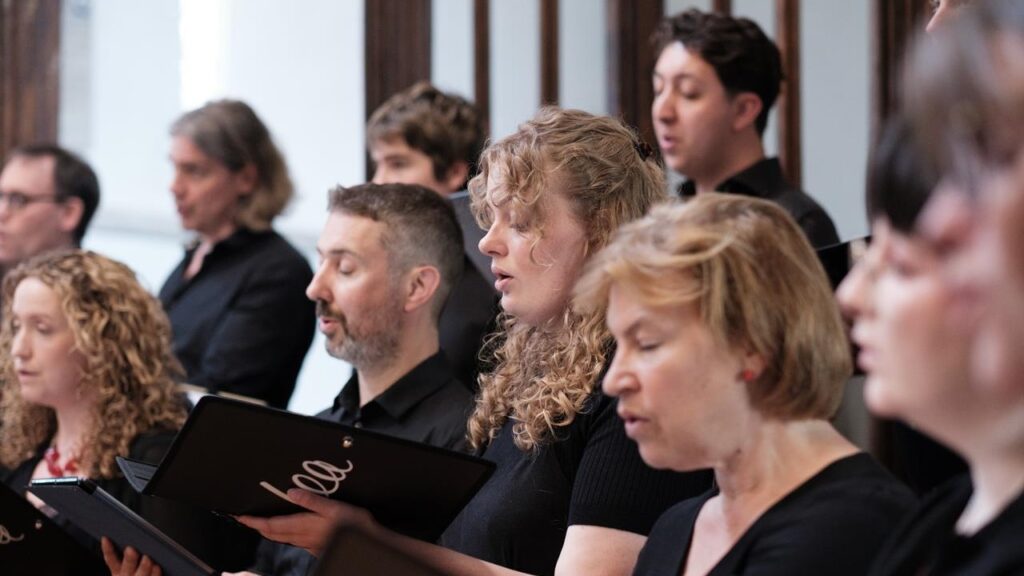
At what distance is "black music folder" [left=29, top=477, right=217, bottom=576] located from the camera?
239 centimetres

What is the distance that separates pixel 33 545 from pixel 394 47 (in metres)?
2.21

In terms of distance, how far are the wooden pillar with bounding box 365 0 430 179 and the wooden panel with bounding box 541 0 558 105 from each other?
0.35 m

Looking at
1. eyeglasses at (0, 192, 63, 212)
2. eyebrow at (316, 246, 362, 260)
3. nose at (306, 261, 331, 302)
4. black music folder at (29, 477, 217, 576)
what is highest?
eyebrow at (316, 246, 362, 260)

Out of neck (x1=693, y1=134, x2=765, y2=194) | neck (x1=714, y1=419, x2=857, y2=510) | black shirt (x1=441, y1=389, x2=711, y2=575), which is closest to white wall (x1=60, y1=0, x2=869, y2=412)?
neck (x1=693, y1=134, x2=765, y2=194)

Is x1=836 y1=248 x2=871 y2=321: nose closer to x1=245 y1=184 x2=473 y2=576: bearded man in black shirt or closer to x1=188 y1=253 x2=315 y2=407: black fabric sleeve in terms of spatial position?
x1=245 y1=184 x2=473 y2=576: bearded man in black shirt

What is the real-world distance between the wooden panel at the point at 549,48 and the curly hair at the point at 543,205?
1910mm

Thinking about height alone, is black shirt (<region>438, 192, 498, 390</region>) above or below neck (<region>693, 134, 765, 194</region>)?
below

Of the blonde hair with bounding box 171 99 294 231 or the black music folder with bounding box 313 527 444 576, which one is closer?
the black music folder with bounding box 313 527 444 576

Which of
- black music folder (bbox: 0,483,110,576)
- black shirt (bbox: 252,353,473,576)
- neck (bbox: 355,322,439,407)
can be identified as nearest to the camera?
black music folder (bbox: 0,483,110,576)

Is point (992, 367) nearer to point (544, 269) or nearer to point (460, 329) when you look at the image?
point (544, 269)

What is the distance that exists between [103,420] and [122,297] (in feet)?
0.97

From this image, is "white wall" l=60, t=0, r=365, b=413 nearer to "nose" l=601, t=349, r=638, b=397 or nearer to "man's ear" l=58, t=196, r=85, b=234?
"man's ear" l=58, t=196, r=85, b=234

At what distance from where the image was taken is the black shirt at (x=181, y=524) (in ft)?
9.41

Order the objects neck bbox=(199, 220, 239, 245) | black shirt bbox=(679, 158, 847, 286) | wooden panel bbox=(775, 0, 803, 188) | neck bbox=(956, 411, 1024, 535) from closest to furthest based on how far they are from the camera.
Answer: neck bbox=(956, 411, 1024, 535) → black shirt bbox=(679, 158, 847, 286) → wooden panel bbox=(775, 0, 803, 188) → neck bbox=(199, 220, 239, 245)
